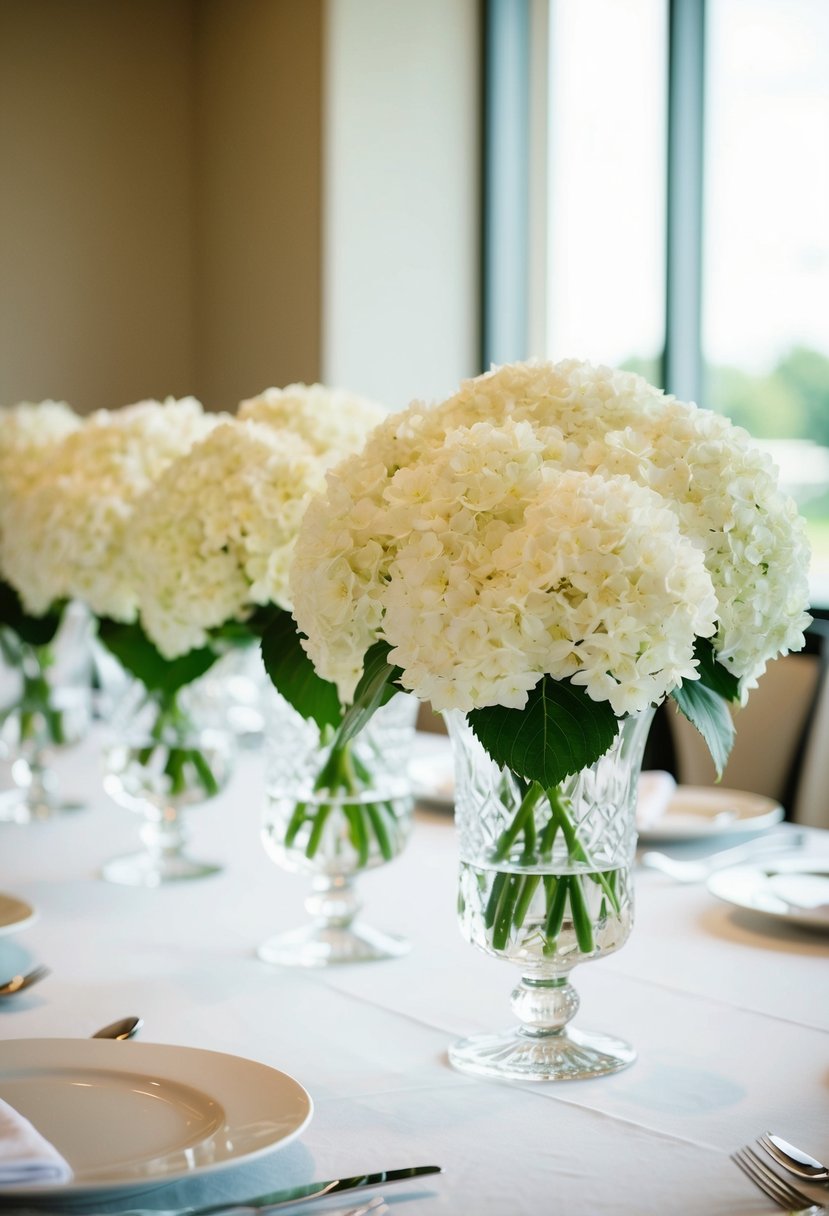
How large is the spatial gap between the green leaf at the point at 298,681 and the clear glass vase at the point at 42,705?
73cm

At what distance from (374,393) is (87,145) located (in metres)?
1.22

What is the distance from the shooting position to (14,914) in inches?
46.8

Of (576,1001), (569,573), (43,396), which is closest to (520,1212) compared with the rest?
(576,1001)

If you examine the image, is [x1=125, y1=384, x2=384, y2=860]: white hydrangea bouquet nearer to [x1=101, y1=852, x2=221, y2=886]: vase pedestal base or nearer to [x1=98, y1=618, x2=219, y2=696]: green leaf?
[x1=98, y1=618, x2=219, y2=696]: green leaf

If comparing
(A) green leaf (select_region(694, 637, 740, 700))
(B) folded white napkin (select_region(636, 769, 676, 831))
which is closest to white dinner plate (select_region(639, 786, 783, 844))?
(B) folded white napkin (select_region(636, 769, 676, 831))

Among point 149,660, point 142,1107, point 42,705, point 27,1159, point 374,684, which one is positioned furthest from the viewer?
point 42,705

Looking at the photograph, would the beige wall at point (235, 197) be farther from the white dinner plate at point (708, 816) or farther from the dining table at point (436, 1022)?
the dining table at point (436, 1022)

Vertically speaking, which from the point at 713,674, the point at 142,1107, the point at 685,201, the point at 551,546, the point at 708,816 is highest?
the point at 685,201

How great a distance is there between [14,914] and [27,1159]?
1.74 ft

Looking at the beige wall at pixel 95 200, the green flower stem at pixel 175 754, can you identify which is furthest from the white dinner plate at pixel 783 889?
the beige wall at pixel 95 200

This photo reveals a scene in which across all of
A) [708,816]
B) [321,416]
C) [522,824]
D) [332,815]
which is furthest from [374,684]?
[708,816]

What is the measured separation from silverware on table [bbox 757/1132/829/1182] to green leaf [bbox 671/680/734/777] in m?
0.23

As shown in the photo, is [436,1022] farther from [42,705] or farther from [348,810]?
[42,705]

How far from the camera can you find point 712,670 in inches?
37.0
